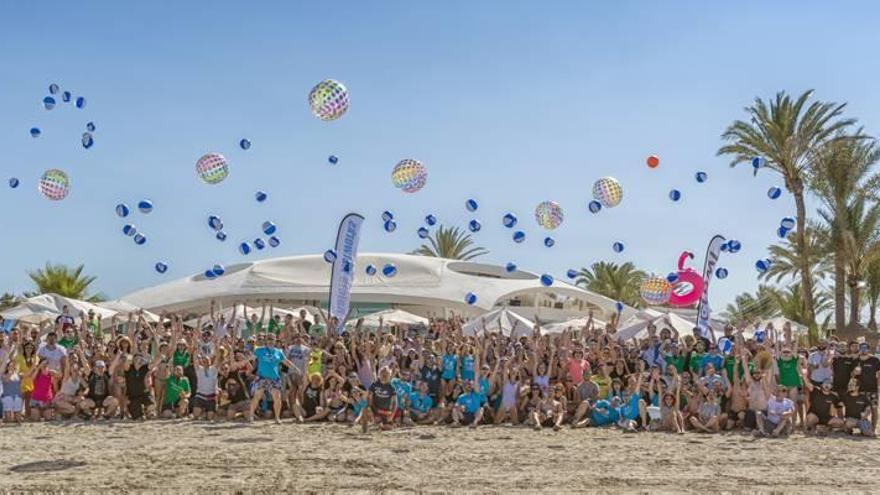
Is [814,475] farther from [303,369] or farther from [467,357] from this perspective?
[303,369]

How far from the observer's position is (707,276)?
22.2 metres

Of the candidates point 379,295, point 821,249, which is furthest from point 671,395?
point 379,295

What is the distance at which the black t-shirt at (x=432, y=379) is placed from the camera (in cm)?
1522

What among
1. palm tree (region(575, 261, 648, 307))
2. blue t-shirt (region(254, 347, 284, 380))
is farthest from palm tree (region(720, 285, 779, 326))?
blue t-shirt (region(254, 347, 284, 380))

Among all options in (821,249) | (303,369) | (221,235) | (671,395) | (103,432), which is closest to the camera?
(103,432)

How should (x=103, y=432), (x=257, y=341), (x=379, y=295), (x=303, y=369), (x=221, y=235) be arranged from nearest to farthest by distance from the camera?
(x=103, y=432) → (x=303, y=369) → (x=257, y=341) → (x=221, y=235) → (x=379, y=295)

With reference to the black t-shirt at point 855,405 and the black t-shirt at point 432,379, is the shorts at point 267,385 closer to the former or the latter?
the black t-shirt at point 432,379

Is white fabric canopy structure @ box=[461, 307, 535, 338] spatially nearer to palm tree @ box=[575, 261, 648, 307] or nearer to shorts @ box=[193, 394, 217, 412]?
shorts @ box=[193, 394, 217, 412]

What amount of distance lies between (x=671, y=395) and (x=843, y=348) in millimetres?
4123

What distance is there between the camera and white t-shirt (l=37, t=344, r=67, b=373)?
15.2 metres

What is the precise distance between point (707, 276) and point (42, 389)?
1419 cm

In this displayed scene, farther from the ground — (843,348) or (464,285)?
(464,285)

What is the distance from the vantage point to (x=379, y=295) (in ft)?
142

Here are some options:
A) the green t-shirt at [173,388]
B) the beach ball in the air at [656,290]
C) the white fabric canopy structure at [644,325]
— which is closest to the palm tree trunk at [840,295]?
the white fabric canopy structure at [644,325]
